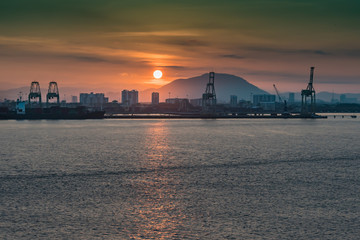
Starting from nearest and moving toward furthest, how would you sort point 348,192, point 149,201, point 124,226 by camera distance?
point 124,226 < point 149,201 < point 348,192

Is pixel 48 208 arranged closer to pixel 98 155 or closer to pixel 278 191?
pixel 278 191

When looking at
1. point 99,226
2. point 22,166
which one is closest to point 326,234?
point 99,226

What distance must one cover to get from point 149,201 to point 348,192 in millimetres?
12788

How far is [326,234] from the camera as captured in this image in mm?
15062

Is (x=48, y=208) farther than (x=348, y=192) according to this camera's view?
No

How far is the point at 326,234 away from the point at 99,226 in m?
9.60

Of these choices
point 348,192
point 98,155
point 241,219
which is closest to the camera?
point 241,219

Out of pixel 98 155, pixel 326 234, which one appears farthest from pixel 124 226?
pixel 98 155

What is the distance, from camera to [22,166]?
119 feet

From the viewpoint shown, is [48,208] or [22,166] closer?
[48,208]

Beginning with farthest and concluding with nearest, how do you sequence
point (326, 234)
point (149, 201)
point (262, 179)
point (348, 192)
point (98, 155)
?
point (98, 155)
point (262, 179)
point (348, 192)
point (149, 201)
point (326, 234)

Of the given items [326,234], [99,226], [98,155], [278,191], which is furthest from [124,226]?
[98,155]

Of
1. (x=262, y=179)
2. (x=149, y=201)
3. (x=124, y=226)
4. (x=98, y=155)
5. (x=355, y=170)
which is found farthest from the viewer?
(x=98, y=155)

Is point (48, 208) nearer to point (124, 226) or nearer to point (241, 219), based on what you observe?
point (124, 226)
